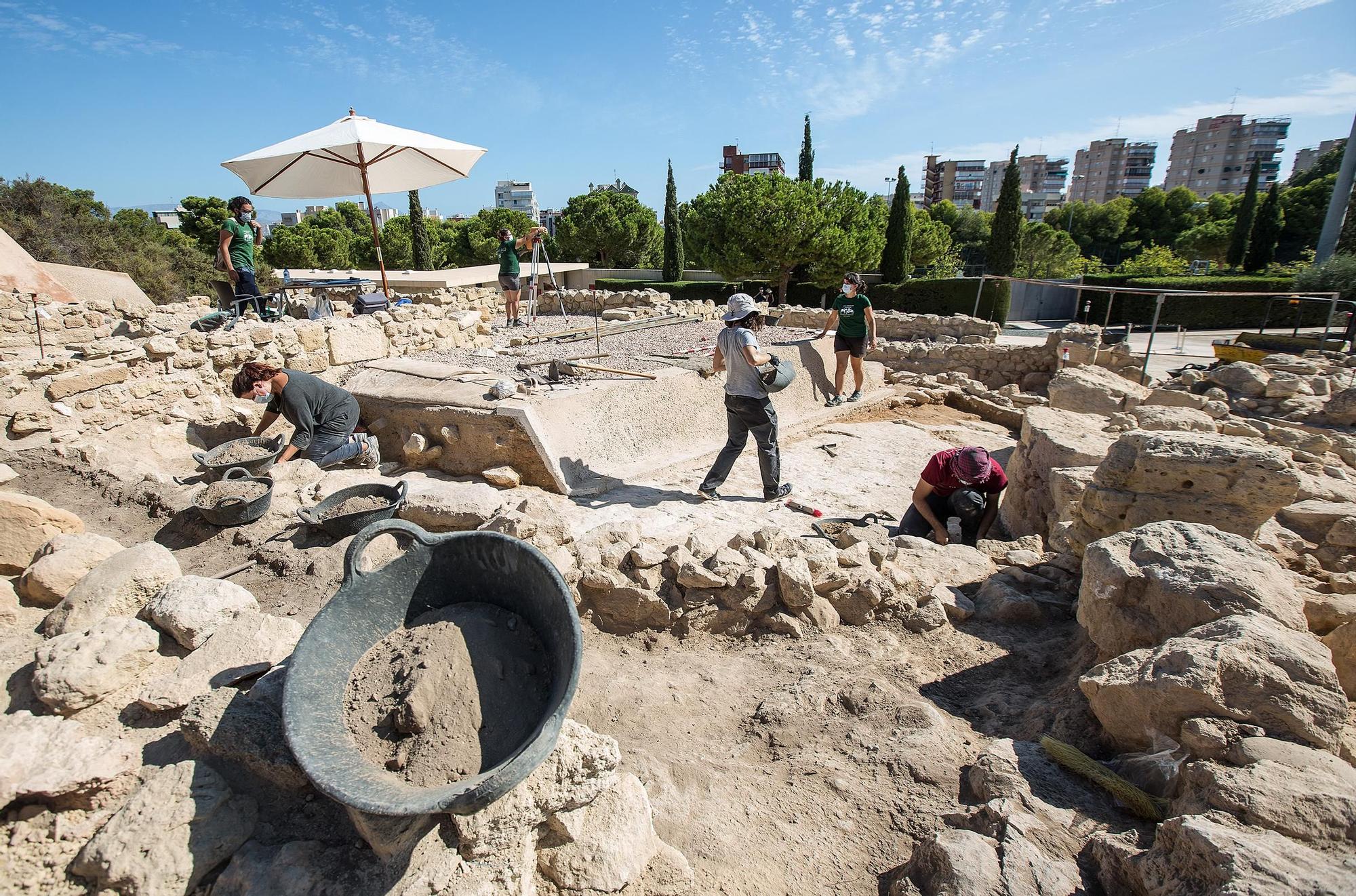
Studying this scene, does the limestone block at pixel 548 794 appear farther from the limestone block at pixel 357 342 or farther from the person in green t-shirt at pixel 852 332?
the limestone block at pixel 357 342

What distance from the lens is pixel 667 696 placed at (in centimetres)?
290

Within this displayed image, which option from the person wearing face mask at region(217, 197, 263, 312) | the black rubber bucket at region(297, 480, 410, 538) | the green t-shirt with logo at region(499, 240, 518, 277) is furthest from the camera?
the green t-shirt with logo at region(499, 240, 518, 277)

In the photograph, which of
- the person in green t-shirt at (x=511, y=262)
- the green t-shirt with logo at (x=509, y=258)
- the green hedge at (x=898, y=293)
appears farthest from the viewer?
the green hedge at (x=898, y=293)

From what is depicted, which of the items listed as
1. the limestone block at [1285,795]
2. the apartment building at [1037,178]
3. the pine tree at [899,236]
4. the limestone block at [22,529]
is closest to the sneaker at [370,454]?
the limestone block at [22,529]

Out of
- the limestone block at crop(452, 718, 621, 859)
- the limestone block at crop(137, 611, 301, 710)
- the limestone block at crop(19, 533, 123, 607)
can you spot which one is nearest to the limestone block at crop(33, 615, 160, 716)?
the limestone block at crop(137, 611, 301, 710)

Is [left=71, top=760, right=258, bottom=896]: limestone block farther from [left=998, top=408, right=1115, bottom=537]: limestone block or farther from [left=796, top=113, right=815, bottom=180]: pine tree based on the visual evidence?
[left=796, top=113, right=815, bottom=180]: pine tree

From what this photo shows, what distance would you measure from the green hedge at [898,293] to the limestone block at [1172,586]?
711 inches

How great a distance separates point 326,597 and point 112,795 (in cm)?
143

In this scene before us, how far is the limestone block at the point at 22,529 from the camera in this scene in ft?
10.9

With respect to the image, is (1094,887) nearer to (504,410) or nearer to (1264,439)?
(504,410)

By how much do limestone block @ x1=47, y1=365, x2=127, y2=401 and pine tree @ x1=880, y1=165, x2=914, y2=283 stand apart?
25.4m

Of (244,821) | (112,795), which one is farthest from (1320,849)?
(112,795)

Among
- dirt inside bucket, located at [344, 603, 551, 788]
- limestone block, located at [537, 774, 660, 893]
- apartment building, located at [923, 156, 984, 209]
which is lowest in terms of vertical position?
limestone block, located at [537, 774, 660, 893]

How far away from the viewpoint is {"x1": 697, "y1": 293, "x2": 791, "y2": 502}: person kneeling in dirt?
5449mm
